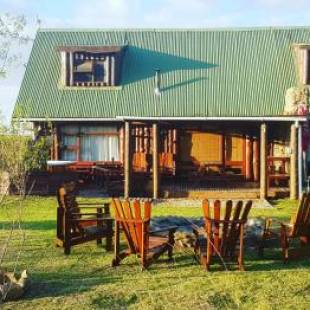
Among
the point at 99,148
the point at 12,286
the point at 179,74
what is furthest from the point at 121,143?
the point at 12,286

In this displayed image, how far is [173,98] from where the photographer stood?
68.6 ft

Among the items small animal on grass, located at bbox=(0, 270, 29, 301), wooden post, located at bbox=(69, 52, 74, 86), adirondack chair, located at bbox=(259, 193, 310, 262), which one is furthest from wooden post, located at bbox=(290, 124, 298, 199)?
small animal on grass, located at bbox=(0, 270, 29, 301)

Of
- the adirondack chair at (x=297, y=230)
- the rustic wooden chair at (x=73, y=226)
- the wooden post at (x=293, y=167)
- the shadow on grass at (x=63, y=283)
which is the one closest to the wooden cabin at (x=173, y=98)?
the wooden post at (x=293, y=167)

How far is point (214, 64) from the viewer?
22219 millimetres

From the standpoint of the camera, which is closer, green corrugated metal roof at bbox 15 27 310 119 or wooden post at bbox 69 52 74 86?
green corrugated metal roof at bbox 15 27 310 119

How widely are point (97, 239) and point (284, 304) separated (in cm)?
432

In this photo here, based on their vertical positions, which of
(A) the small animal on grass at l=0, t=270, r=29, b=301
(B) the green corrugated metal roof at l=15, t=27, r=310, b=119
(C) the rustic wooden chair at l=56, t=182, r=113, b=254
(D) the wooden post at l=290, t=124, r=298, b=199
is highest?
(B) the green corrugated metal roof at l=15, t=27, r=310, b=119

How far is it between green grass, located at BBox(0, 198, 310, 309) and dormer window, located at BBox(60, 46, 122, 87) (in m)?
12.1

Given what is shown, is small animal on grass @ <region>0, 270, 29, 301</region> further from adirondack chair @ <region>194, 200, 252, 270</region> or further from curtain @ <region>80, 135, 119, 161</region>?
curtain @ <region>80, 135, 119, 161</region>

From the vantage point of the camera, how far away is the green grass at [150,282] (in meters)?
7.36

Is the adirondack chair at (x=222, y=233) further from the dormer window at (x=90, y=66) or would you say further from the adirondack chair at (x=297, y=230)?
the dormer window at (x=90, y=66)

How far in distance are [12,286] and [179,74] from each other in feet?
50.2

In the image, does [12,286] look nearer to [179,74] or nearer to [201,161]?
[179,74]

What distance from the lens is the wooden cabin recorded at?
67.9 feet
